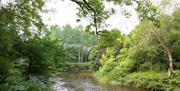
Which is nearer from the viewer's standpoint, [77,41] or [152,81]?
[152,81]

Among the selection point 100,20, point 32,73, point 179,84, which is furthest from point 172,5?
point 100,20

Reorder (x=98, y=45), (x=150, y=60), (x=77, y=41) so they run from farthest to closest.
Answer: (x=77, y=41), (x=150, y=60), (x=98, y=45)

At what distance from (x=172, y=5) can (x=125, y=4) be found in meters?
15.7

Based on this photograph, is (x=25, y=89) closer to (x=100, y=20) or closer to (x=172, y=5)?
(x=100, y=20)

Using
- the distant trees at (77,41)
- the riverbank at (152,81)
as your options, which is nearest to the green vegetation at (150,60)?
the riverbank at (152,81)

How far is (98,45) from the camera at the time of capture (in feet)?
53.4

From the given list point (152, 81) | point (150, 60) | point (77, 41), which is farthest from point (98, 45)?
point (77, 41)

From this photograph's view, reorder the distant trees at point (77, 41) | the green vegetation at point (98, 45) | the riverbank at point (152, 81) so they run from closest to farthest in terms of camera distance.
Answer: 1. the green vegetation at point (98, 45)
2. the riverbank at point (152, 81)
3. the distant trees at point (77, 41)

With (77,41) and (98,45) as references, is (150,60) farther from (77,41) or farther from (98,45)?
(77,41)

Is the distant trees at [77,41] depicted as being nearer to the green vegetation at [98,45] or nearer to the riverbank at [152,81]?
the green vegetation at [98,45]

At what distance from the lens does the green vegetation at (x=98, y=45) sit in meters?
8.79

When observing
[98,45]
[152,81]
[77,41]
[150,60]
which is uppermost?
[77,41]

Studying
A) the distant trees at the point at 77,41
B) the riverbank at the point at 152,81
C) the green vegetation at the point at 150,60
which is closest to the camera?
the riverbank at the point at 152,81

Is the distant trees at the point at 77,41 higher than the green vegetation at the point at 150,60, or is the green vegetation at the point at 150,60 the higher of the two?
the distant trees at the point at 77,41
